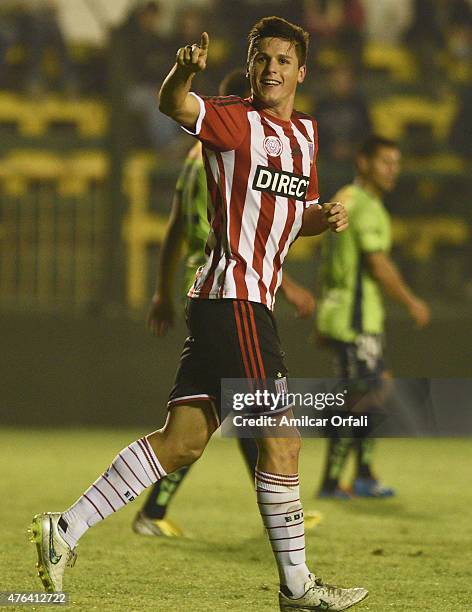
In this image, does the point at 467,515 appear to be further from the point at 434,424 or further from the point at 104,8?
the point at 104,8

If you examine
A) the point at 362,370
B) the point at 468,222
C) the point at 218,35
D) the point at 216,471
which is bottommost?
the point at 216,471

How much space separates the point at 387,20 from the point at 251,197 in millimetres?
10702

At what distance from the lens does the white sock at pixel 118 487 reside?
425cm

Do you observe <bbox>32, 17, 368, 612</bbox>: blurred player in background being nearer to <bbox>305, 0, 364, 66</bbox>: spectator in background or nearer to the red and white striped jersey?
the red and white striped jersey

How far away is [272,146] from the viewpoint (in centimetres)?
420

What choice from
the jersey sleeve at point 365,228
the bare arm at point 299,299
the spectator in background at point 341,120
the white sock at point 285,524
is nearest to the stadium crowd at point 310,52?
the spectator in background at point 341,120

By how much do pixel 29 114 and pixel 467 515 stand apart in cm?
776

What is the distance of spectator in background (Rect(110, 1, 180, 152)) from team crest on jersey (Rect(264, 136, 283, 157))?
6718mm

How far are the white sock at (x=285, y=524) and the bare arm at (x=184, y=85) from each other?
1137mm

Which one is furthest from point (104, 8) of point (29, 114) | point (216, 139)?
point (216, 139)

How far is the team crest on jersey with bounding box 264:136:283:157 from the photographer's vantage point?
4.19 meters

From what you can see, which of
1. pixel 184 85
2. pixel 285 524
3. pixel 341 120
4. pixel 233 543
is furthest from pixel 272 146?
pixel 341 120

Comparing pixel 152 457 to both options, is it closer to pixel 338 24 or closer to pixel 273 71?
pixel 273 71

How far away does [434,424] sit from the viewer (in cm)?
999
